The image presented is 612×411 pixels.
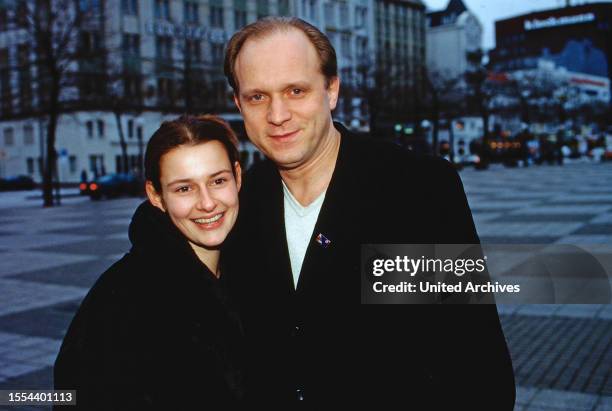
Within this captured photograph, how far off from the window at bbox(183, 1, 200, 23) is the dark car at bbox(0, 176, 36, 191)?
18554 mm

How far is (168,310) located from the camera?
1.98 metres

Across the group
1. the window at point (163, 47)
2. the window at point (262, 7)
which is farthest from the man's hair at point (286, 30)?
the window at point (262, 7)

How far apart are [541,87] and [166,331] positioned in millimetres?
62469

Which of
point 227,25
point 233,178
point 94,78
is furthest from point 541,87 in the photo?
point 233,178

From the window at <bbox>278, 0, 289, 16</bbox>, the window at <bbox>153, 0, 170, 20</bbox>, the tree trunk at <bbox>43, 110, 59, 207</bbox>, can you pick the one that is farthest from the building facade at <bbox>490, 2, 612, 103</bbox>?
the tree trunk at <bbox>43, 110, 59, 207</bbox>

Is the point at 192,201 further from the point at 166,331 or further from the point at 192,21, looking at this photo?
the point at 192,21

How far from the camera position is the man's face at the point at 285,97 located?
2121mm

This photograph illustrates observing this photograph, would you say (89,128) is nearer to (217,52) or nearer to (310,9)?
(217,52)

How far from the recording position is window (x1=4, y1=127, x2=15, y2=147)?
53125 mm

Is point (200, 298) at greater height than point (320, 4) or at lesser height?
lesser

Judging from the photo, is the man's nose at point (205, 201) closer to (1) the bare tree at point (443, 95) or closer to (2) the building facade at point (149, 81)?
(2) the building facade at point (149, 81)

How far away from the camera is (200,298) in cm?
207

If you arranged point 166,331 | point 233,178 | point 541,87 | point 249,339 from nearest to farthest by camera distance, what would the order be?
1. point 166,331
2. point 249,339
3. point 233,178
4. point 541,87

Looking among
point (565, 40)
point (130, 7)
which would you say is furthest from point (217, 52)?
point (565, 40)
